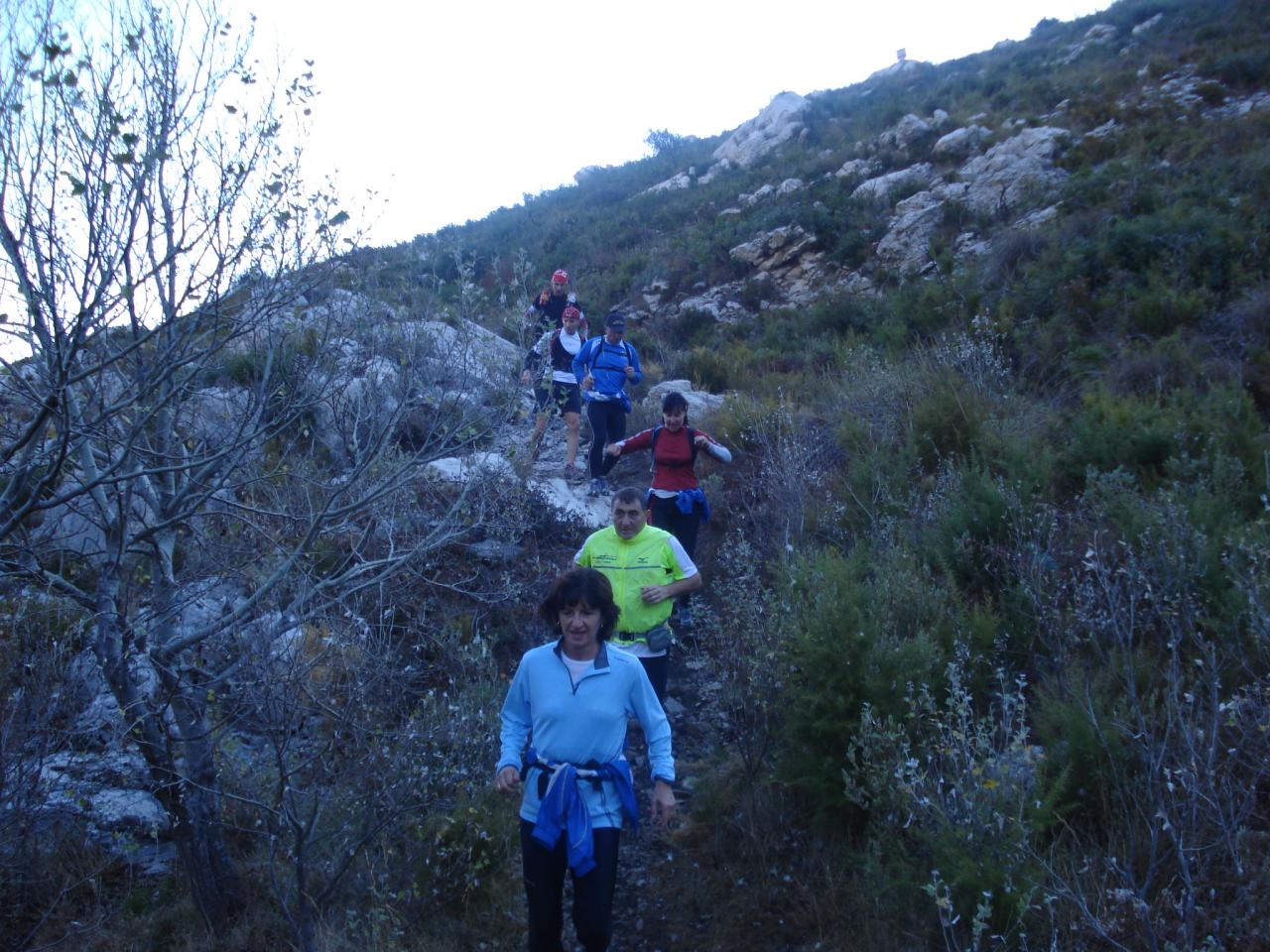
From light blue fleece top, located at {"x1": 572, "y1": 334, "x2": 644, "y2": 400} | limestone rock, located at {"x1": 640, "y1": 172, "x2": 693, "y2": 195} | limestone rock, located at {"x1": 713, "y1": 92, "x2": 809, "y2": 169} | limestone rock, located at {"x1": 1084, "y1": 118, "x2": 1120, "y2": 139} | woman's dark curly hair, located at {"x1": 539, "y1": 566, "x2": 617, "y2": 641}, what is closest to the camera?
woman's dark curly hair, located at {"x1": 539, "y1": 566, "x2": 617, "y2": 641}

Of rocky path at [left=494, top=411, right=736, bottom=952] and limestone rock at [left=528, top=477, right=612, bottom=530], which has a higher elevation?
limestone rock at [left=528, top=477, right=612, bottom=530]

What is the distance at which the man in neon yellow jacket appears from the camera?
165 inches

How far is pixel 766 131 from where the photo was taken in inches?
1163

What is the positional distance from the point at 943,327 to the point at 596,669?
27.7ft

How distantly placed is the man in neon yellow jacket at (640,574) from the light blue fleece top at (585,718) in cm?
109

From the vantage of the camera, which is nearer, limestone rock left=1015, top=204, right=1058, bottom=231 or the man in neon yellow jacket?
the man in neon yellow jacket

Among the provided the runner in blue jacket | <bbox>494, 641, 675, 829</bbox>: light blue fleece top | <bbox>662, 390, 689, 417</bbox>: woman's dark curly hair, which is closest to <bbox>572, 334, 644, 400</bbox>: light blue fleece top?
the runner in blue jacket

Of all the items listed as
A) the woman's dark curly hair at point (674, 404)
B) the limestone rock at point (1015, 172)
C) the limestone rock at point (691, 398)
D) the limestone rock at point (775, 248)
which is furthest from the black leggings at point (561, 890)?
the limestone rock at point (775, 248)

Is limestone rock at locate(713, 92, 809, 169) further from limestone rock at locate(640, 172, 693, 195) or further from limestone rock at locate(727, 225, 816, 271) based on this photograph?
limestone rock at locate(727, 225, 816, 271)

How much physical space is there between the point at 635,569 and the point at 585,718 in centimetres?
137

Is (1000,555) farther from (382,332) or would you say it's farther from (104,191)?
(104,191)

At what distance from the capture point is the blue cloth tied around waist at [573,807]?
275 cm

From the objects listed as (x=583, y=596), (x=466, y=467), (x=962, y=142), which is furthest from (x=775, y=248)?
(x=583, y=596)

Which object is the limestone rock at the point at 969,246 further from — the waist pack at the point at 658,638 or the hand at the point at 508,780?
the hand at the point at 508,780
